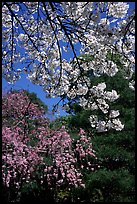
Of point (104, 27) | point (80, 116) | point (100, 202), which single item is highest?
point (80, 116)

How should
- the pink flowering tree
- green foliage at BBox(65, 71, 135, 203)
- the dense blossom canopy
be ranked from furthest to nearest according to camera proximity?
the pink flowering tree
green foliage at BBox(65, 71, 135, 203)
the dense blossom canopy

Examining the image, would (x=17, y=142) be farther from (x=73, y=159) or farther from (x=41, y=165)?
(x=73, y=159)

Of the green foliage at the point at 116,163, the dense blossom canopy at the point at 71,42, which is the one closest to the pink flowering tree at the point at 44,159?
the green foliage at the point at 116,163

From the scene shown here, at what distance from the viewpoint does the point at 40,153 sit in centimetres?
530

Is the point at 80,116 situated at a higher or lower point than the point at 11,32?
higher

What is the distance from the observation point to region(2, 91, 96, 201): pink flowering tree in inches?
197

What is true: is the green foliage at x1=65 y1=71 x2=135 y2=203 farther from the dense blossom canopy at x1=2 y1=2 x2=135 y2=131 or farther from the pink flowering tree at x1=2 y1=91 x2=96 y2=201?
the dense blossom canopy at x1=2 y1=2 x2=135 y2=131

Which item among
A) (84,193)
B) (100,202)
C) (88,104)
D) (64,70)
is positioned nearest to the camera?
(88,104)

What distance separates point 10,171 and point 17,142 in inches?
15.9

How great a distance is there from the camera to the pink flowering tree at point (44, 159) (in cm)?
500

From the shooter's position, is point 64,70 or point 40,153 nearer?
point 64,70

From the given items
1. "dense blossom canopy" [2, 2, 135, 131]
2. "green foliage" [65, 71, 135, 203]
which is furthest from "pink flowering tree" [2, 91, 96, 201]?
"dense blossom canopy" [2, 2, 135, 131]

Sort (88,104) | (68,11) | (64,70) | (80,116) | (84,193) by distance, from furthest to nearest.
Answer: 1. (80,116)
2. (84,193)
3. (64,70)
4. (88,104)
5. (68,11)

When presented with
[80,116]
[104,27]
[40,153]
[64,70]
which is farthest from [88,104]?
[80,116]
